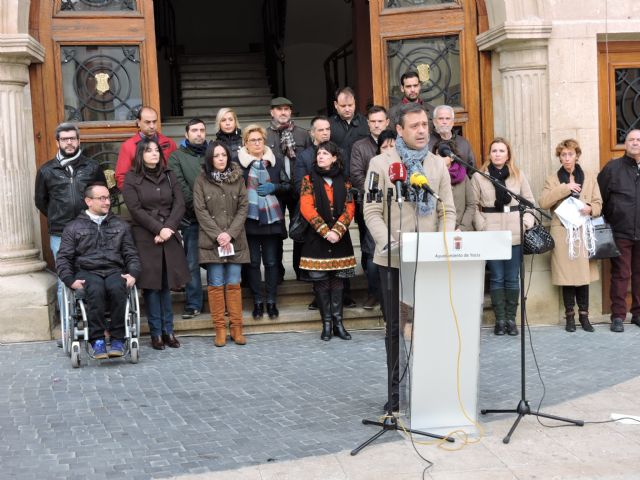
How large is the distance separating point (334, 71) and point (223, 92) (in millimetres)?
2126

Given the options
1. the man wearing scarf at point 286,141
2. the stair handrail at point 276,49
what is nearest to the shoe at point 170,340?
the man wearing scarf at point 286,141

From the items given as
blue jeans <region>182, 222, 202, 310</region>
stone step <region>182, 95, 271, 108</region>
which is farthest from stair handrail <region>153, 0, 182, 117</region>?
blue jeans <region>182, 222, 202, 310</region>

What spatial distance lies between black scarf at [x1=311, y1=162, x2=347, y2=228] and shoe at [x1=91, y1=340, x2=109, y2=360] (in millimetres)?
2313

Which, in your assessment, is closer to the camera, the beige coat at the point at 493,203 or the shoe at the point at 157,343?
the shoe at the point at 157,343

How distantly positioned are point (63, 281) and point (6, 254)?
132cm

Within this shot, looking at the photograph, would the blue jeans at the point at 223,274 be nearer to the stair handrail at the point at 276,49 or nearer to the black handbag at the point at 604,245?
the black handbag at the point at 604,245

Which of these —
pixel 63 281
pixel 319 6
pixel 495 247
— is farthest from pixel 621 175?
pixel 319 6

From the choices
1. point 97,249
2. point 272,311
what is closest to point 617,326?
point 272,311

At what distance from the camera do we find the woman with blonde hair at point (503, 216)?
8.44 metres

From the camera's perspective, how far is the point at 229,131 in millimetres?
8703

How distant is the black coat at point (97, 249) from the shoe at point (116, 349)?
0.59 m

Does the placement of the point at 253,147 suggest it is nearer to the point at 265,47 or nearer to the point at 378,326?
the point at 378,326

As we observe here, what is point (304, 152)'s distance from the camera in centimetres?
852

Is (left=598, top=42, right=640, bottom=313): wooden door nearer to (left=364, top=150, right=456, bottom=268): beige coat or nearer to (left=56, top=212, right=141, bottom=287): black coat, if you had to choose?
(left=364, top=150, right=456, bottom=268): beige coat
